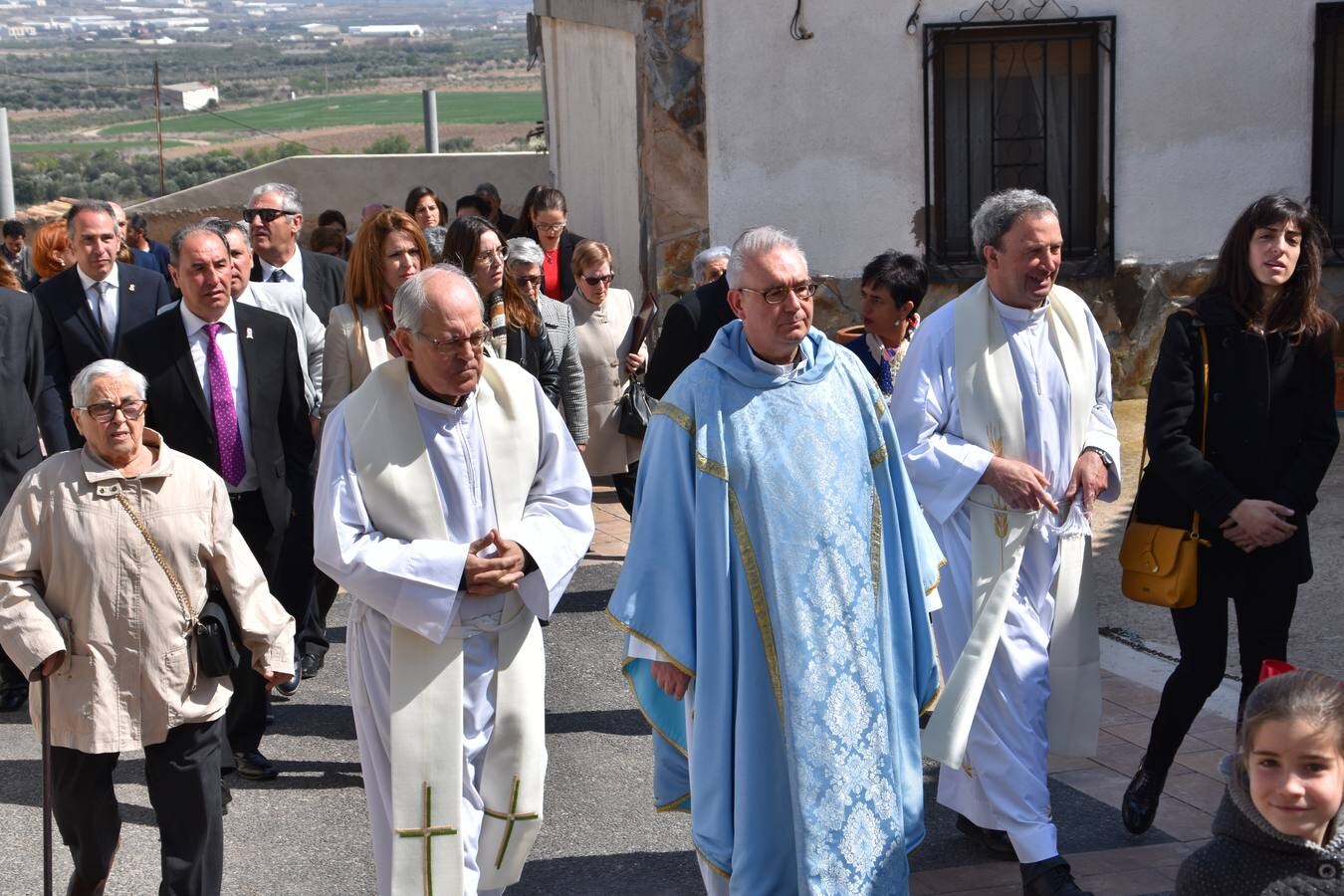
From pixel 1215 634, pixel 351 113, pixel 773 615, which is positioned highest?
pixel 351 113

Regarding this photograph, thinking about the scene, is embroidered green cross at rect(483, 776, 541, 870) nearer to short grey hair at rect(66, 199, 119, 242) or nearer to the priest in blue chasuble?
the priest in blue chasuble

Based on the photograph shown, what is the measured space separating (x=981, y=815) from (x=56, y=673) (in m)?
→ 2.75

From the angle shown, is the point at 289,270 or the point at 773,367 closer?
the point at 773,367

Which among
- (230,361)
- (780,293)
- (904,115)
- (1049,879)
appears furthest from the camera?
(904,115)

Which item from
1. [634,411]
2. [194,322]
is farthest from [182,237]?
[634,411]

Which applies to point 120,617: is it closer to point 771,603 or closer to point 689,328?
point 771,603

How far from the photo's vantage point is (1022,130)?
11.8m

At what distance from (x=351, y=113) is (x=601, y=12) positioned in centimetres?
6998

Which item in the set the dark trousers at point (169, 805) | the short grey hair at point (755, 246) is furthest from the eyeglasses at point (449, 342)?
the dark trousers at point (169, 805)

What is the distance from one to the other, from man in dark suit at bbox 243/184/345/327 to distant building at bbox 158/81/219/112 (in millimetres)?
75380

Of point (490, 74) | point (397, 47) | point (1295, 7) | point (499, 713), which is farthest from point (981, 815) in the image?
point (397, 47)

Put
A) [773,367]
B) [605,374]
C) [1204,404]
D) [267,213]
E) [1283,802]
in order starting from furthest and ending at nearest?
[605,374]
[267,213]
[1204,404]
[773,367]
[1283,802]

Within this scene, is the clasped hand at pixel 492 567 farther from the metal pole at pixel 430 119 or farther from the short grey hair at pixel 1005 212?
the metal pole at pixel 430 119

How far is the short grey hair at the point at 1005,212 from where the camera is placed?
5375mm
